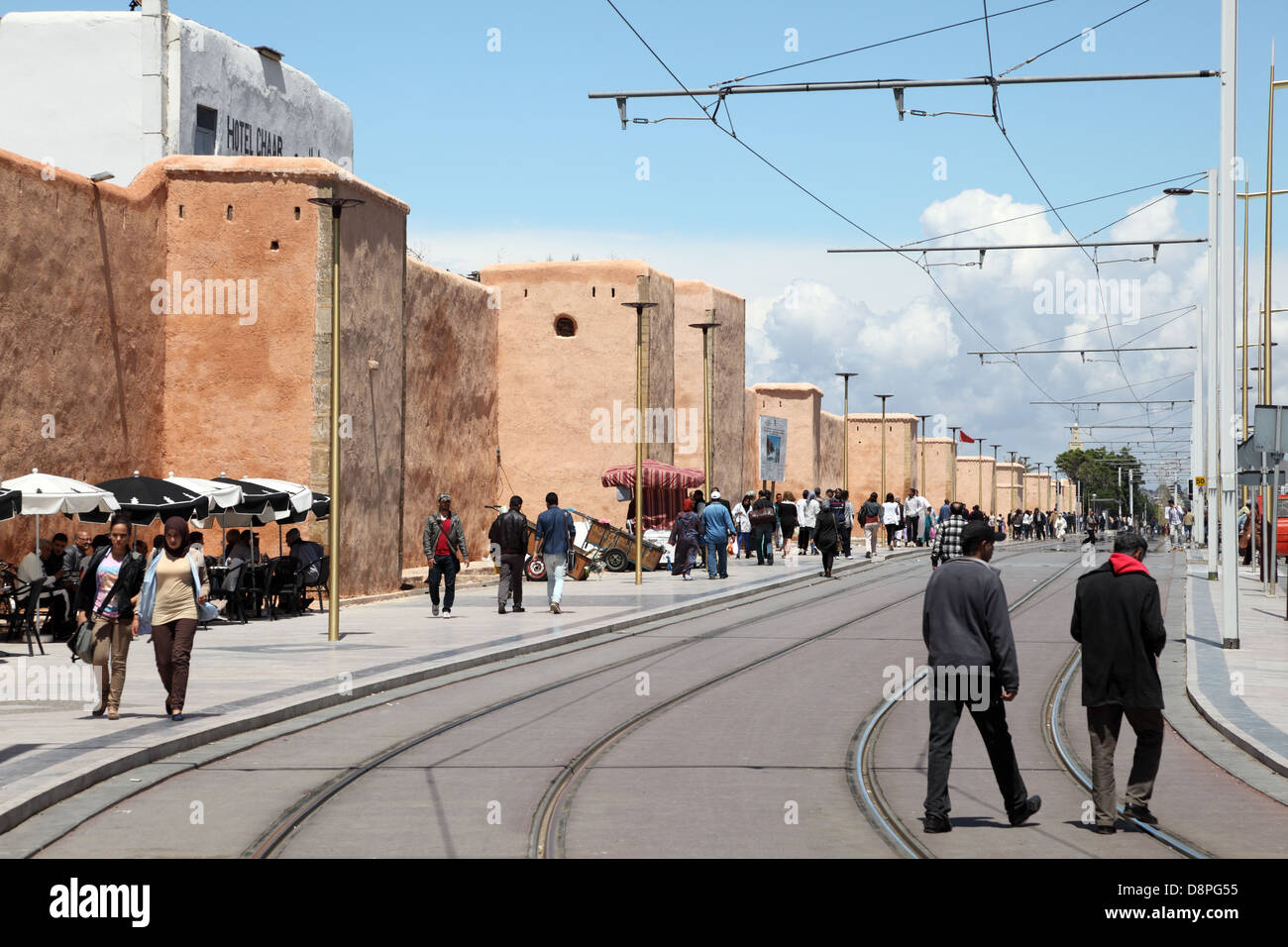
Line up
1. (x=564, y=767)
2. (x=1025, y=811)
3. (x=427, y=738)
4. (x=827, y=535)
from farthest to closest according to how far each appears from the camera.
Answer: (x=827, y=535), (x=427, y=738), (x=564, y=767), (x=1025, y=811)

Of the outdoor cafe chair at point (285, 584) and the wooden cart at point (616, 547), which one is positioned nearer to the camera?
the outdoor cafe chair at point (285, 584)

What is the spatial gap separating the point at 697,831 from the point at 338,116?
129 feet

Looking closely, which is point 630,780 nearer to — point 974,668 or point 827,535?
point 974,668

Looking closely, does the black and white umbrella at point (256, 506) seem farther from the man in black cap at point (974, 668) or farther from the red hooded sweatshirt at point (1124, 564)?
the red hooded sweatshirt at point (1124, 564)

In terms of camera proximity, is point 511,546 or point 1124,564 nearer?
point 1124,564

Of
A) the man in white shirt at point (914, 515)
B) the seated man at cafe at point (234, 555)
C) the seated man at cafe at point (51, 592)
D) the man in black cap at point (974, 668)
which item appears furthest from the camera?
the man in white shirt at point (914, 515)

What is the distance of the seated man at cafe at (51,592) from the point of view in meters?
19.8

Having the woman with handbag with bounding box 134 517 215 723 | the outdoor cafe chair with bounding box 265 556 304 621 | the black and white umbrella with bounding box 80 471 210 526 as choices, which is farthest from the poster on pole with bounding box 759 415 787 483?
the woman with handbag with bounding box 134 517 215 723

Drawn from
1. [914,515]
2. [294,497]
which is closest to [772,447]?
[914,515]

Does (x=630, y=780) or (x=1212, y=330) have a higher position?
(x=1212, y=330)

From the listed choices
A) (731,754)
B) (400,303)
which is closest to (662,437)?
(400,303)

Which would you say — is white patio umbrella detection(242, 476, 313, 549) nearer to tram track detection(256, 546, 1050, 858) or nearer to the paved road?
tram track detection(256, 546, 1050, 858)

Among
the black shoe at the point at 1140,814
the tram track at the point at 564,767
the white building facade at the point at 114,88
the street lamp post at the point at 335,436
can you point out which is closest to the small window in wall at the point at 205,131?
the white building facade at the point at 114,88

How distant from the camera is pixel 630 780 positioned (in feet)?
34.6
